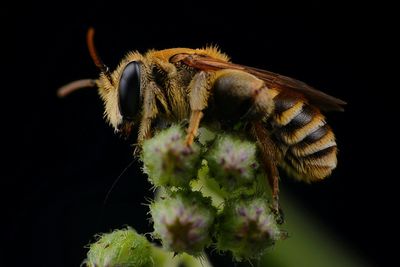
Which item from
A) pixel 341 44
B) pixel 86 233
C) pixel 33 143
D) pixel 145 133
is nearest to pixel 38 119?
pixel 33 143

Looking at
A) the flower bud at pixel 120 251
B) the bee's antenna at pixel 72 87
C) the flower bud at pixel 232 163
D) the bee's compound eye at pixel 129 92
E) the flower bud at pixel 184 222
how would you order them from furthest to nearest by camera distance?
the bee's antenna at pixel 72 87
the bee's compound eye at pixel 129 92
the flower bud at pixel 120 251
the flower bud at pixel 232 163
the flower bud at pixel 184 222

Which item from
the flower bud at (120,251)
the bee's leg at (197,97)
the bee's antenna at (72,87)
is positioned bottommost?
the flower bud at (120,251)

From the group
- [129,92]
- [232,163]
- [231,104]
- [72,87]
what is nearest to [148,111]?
[129,92]

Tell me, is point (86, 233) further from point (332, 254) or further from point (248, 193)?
point (248, 193)

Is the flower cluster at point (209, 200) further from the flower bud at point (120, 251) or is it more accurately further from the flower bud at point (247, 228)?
the flower bud at point (120, 251)

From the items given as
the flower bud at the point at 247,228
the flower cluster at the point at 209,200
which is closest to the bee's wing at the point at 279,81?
the flower cluster at the point at 209,200

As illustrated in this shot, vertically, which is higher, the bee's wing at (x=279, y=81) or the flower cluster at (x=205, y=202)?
the bee's wing at (x=279, y=81)
